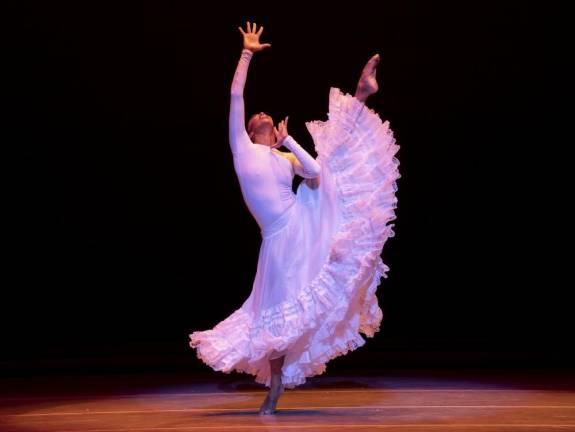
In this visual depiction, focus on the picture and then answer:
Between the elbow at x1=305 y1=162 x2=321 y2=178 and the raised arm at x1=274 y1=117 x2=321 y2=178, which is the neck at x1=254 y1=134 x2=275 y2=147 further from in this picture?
the elbow at x1=305 y1=162 x2=321 y2=178

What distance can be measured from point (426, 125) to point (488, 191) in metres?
0.62

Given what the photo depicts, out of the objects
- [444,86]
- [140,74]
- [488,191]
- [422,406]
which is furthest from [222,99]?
[422,406]

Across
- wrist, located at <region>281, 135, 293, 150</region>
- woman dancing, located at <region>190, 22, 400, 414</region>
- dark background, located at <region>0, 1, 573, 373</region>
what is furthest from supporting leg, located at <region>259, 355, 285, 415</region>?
Answer: dark background, located at <region>0, 1, 573, 373</region>

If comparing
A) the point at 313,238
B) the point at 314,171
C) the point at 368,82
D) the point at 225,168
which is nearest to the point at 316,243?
the point at 313,238

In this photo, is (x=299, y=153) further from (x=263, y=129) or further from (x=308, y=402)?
(x=308, y=402)

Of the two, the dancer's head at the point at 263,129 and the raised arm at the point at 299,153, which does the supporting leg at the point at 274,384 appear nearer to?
the raised arm at the point at 299,153

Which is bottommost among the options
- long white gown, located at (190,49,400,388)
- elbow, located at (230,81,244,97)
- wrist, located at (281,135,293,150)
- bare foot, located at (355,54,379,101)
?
long white gown, located at (190,49,400,388)

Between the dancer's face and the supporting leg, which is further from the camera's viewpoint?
A: the dancer's face

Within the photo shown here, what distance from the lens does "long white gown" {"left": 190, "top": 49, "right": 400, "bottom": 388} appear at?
3.96 m

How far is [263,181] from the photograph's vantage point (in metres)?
4.10

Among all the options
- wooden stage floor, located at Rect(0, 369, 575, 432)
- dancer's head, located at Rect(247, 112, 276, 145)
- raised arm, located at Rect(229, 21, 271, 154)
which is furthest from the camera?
dancer's head, located at Rect(247, 112, 276, 145)

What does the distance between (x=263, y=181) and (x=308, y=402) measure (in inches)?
47.1

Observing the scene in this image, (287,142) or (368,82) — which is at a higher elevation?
(368,82)

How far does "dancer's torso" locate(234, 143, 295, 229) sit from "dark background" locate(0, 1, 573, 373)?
218 centimetres
